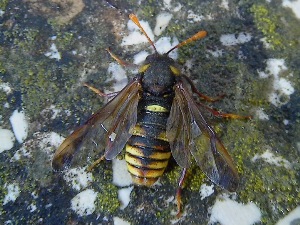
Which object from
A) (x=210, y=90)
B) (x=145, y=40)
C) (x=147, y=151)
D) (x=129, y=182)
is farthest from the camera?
(x=145, y=40)

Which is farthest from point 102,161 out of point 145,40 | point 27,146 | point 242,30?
point 242,30

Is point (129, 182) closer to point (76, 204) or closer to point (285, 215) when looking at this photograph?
point (76, 204)

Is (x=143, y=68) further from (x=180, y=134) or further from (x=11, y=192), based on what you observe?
Answer: (x=11, y=192)

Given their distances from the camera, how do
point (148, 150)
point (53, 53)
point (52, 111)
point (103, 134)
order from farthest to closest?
point (53, 53), point (52, 111), point (103, 134), point (148, 150)

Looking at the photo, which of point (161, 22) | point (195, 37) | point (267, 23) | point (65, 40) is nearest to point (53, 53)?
point (65, 40)

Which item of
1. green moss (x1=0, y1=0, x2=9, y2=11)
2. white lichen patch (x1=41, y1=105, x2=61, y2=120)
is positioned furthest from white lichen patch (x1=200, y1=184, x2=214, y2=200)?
green moss (x1=0, y1=0, x2=9, y2=11)

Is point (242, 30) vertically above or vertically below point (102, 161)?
above
